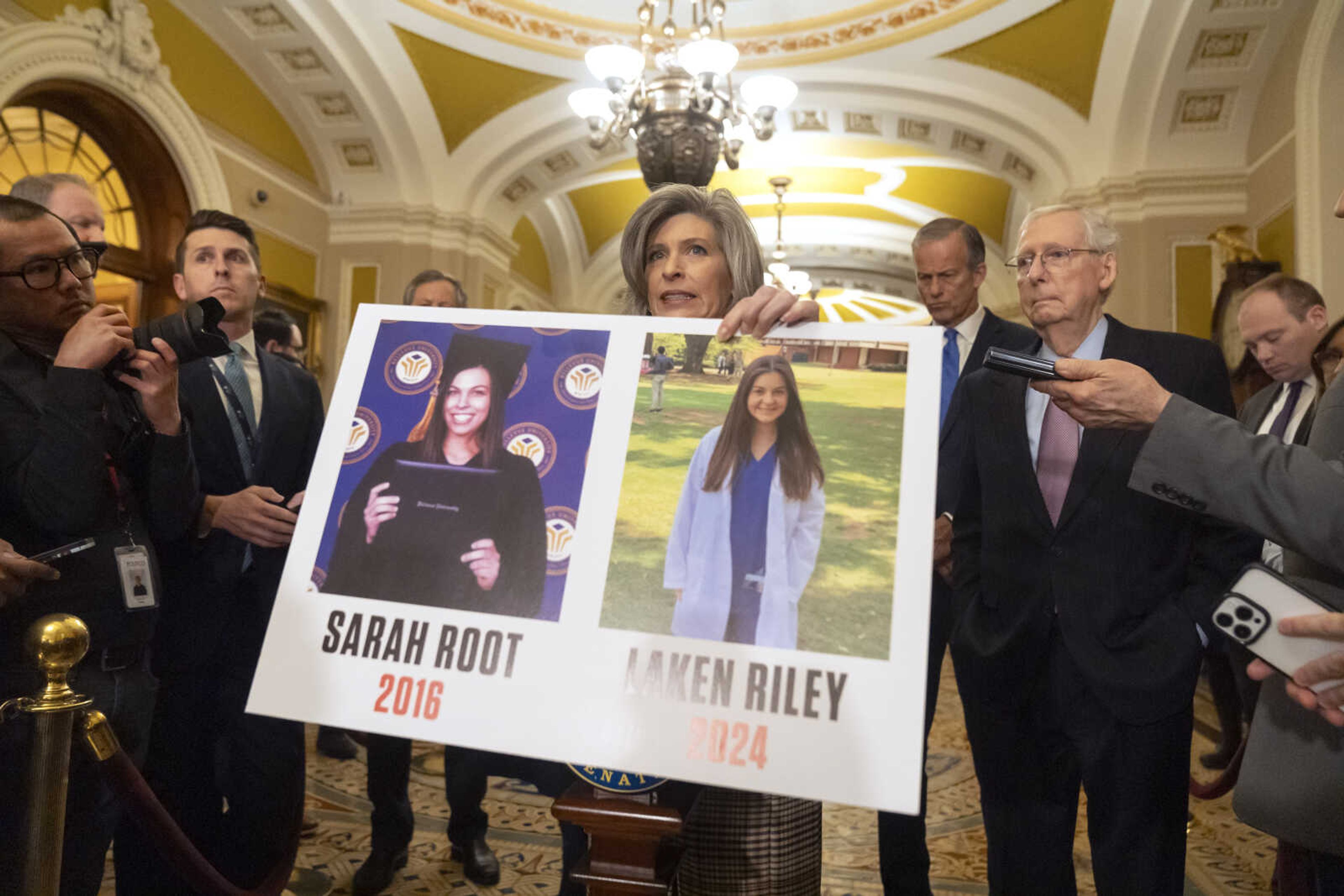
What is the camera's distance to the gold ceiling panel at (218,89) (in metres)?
6.49

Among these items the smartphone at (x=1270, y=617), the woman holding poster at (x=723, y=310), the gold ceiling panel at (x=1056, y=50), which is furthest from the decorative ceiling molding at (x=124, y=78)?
the smartphone at (x=1270, y=617)

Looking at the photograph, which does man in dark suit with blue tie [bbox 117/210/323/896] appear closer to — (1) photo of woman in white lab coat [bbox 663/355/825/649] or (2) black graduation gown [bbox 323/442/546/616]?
(2) black graduation gown [bbox 323/442/546/616]

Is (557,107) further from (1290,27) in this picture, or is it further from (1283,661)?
(1283,661)

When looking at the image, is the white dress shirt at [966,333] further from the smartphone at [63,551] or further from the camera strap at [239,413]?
the smartphone at [63,551]

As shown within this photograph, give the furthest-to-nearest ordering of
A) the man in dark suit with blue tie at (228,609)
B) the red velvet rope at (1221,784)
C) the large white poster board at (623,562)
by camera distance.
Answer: the red velvet rope at (1221,784), the man in dark suit with blue tie at (228,609), the large white poster board at (623,562)

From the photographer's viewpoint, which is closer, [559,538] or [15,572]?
[559,538]

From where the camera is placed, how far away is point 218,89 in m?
7.04

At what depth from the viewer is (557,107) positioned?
8.26m

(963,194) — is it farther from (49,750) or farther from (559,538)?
(49,750)

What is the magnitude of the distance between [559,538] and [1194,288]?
7.71 metres

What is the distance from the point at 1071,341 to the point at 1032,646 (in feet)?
1.97

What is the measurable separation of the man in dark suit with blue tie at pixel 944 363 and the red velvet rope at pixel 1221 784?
63 centimetres

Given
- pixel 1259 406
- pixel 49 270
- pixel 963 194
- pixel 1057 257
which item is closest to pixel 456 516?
pixel 49 270

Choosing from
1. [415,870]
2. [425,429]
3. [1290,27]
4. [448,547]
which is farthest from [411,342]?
[1290,27]
